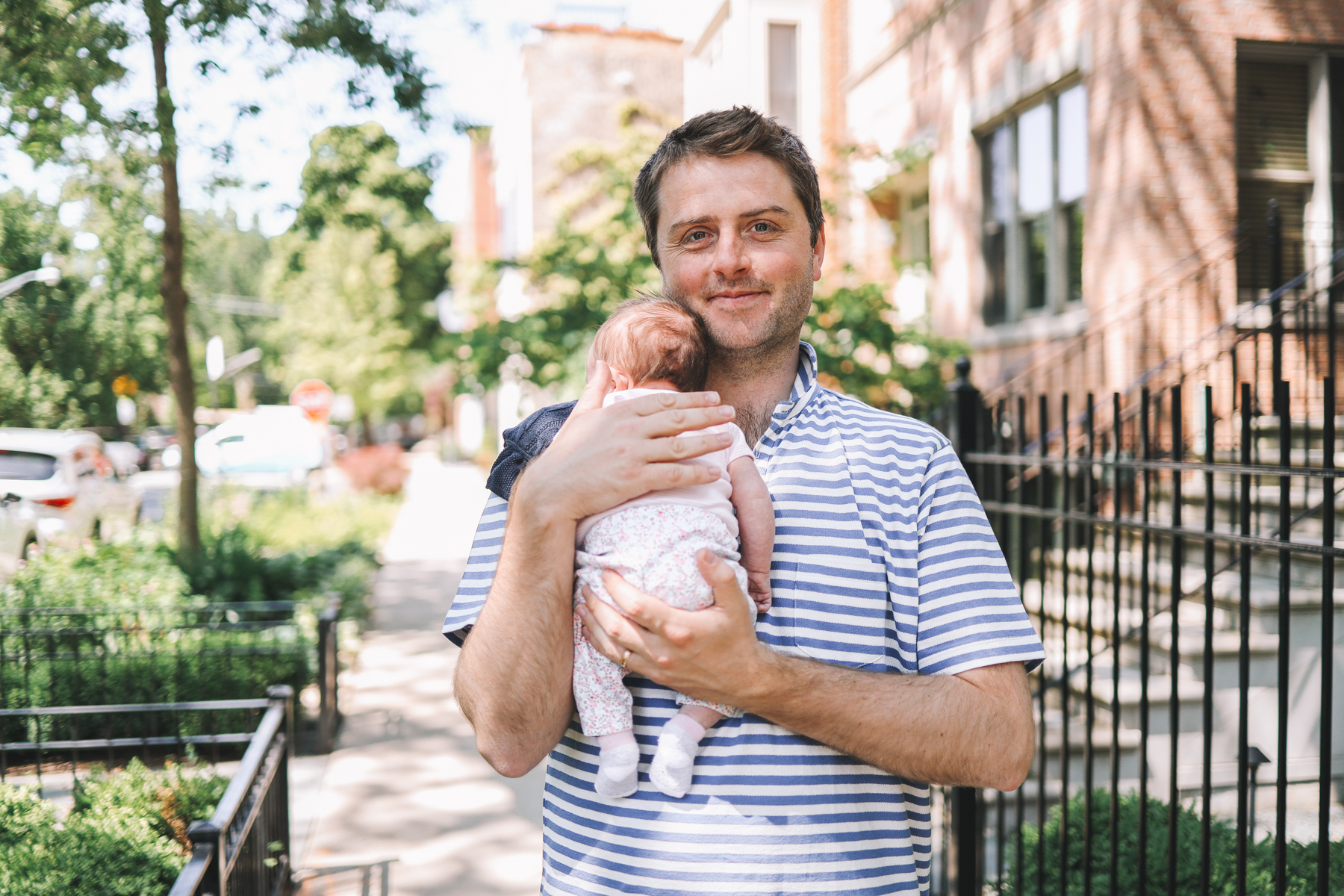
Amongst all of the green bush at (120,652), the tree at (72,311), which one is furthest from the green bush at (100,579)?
the tree at (72,311)

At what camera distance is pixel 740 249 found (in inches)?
80.0

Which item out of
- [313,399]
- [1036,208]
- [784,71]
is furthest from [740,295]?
[313,399]

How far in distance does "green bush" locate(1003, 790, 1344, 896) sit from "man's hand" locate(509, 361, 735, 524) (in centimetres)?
238

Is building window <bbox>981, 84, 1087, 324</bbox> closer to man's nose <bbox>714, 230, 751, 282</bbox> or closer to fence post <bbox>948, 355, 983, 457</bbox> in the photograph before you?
fence post <bbox>948, 355, 983, 457</bbox>

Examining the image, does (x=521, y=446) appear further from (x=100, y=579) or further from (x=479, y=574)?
(x=100, y=579)

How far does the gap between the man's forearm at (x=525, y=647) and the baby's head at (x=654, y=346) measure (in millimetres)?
431

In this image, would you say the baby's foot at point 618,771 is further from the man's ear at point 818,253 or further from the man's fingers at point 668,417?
the man's ear at point 818,253

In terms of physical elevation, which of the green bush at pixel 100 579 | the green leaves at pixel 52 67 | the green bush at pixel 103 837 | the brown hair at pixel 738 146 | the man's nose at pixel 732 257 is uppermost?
the green leaves at pixel 52 67

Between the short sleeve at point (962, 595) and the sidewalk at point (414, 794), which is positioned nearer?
the short sleeve at point (962, 595)

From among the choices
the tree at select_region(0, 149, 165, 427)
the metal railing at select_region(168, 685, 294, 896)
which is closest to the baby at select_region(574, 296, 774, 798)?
the metal railing at select_region(168, 685, 294, 896)

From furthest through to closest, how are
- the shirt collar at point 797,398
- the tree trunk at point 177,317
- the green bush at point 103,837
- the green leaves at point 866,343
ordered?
the green leaves at point 866,343 < the tree trunk at point 177,317 < the green bush at point 103,837 < the shirt collar at point 797,398

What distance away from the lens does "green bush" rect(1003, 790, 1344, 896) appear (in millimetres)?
3234

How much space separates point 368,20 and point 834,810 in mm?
6866

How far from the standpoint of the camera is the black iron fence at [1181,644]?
8.92 feet
